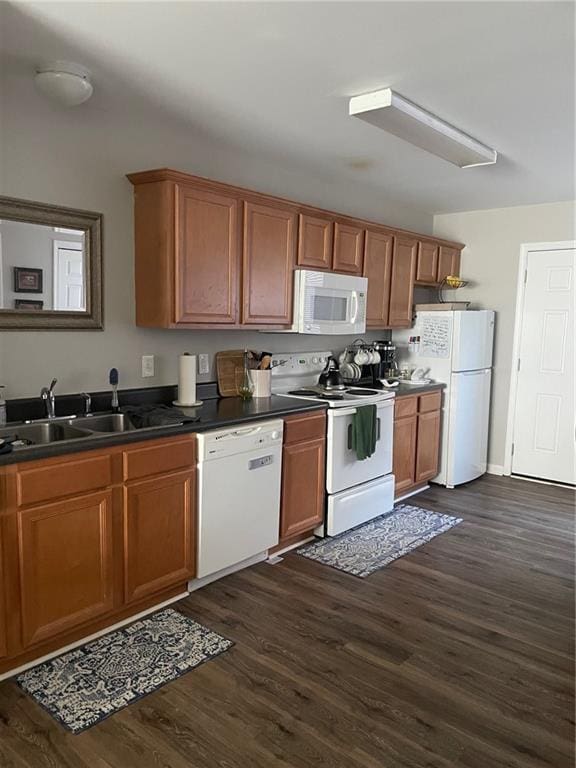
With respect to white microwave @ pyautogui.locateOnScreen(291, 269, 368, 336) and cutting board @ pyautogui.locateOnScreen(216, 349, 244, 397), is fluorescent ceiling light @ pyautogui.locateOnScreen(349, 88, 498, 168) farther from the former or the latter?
cutting board @ pyautogui.locateOnScreen(216, 349, 244, 397)

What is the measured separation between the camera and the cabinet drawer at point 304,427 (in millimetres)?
3350

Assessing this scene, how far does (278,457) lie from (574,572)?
1841mm

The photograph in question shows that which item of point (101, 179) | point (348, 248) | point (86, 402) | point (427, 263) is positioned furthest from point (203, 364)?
point (427, 263)

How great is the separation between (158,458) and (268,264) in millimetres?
1456

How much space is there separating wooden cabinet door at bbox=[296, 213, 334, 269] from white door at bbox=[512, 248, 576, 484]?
216cm

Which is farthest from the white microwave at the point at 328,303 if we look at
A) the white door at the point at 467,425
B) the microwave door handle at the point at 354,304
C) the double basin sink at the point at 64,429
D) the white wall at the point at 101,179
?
the double basin sink at the point at 64,429

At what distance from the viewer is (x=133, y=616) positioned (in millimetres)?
2693

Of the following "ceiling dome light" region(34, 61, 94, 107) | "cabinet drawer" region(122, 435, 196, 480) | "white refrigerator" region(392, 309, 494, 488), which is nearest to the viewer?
"ceiling dome light" region(34, 61, 94, 107)

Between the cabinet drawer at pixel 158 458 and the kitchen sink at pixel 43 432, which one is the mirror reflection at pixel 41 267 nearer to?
the kitchen sink at pixel 43 432

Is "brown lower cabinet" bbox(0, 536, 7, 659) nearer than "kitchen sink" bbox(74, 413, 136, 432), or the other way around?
"brown lower cabinet" bbox(0, 536, 7, 659)

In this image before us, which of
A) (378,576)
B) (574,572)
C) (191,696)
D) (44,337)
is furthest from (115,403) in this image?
(574,572)

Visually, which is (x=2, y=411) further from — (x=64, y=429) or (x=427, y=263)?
(x=427, y=263)

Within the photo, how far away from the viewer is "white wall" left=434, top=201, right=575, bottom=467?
5066 millimetres

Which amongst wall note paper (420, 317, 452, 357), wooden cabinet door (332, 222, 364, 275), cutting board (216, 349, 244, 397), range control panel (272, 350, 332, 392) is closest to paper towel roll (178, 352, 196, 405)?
cutting board (216, 349, 244, 397)
